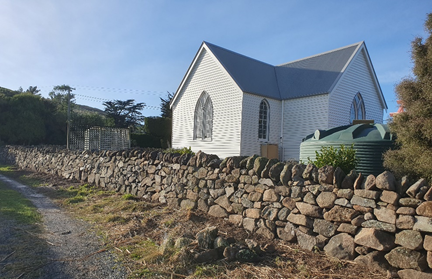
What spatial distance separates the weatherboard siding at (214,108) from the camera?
18.7 meters

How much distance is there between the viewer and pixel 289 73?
21.7 metres

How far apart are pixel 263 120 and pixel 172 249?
15.1 meters

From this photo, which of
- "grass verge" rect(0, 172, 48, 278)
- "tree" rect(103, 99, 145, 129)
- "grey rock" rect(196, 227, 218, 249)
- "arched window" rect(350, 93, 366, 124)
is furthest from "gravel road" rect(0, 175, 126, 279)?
"tree" rect(103, 99, 145, 129)

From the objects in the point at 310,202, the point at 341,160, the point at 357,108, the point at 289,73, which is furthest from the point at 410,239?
the point at 289,73

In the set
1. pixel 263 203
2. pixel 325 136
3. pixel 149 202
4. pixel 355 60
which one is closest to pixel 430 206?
pixel 263 203

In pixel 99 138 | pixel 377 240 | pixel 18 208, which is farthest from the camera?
pixel 99 138

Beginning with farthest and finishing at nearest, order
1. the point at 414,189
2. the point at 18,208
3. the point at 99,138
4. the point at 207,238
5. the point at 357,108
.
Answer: the point at 99,138, the point at 357,108, the point at 18,208, the point at 207,238, the point at 414,189

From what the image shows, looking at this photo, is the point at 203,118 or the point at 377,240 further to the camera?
the point at 203,118

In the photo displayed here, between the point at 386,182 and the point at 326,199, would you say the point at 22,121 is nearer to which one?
the point at 326,199

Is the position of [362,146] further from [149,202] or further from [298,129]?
[298,129]

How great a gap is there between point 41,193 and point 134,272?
8.18 metres

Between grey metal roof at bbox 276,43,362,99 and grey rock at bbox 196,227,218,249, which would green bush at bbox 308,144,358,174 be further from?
grey metal roof at bbox 276,43,362,99

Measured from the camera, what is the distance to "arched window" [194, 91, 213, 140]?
67.5 ft

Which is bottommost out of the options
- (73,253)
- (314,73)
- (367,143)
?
(73,253)
